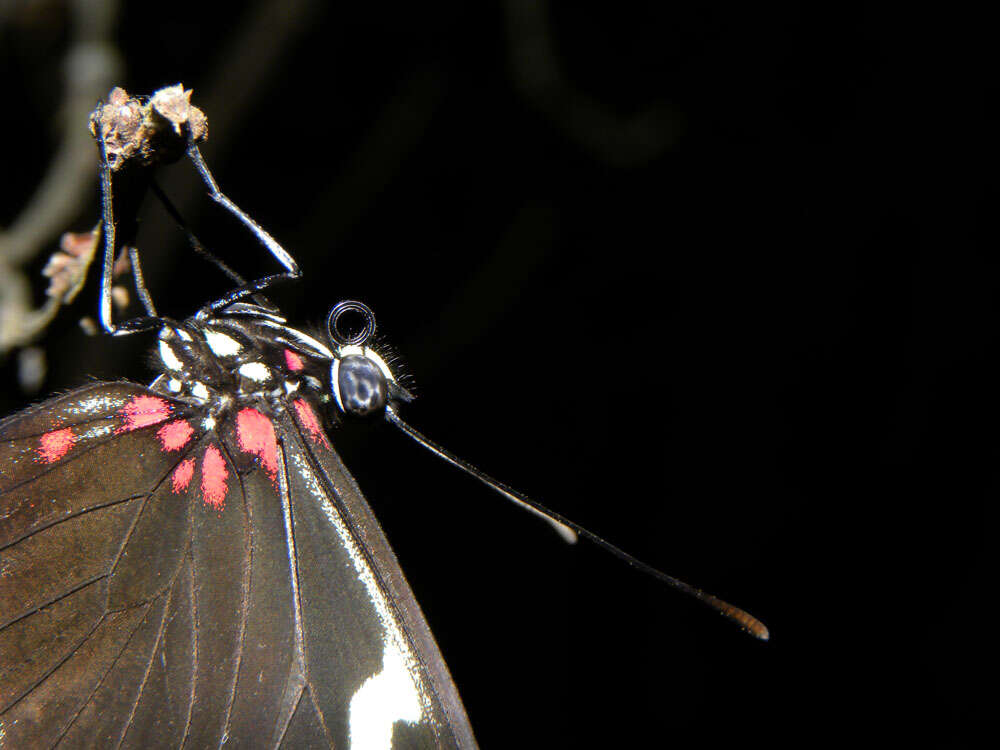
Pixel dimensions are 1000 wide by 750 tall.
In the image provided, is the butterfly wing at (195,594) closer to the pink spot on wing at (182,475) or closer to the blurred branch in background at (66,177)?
the pink spot on wing at (182,475)

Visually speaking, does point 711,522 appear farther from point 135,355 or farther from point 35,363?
point 35,363

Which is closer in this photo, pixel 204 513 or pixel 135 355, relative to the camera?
pixel 204 513

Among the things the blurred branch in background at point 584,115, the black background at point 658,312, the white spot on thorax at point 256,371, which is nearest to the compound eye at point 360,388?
the white spot on thorax at point 256,371

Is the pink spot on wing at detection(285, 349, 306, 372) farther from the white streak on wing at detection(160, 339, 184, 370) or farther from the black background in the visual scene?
the black background

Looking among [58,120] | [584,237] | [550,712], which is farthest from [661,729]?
[58,120]

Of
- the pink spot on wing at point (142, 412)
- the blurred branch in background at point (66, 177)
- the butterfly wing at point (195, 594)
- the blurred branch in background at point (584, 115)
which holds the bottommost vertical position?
the butterfly wing at point (195, 594)

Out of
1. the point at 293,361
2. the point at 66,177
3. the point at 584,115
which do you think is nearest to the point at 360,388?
the point at 293,361
